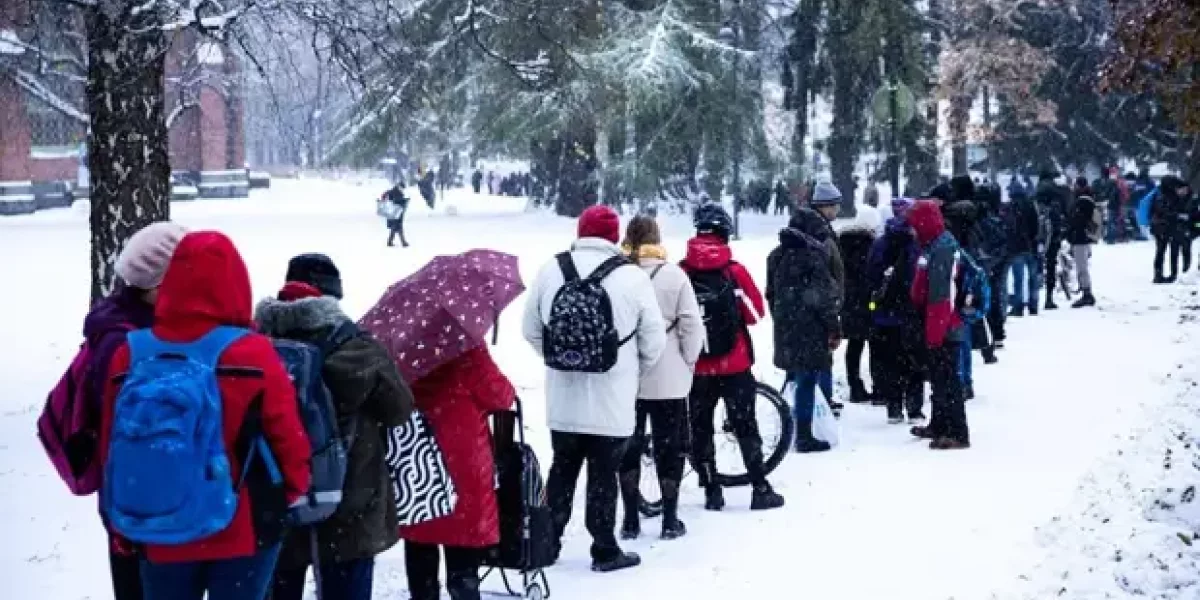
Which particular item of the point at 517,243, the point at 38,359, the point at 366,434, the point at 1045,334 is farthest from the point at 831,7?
the point at 366,434

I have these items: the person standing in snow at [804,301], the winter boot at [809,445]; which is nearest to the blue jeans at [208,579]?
the person standing in snow at [804,301]

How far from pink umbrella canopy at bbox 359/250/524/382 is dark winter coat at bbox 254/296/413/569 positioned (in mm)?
631

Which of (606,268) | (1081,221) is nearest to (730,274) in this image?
(606,268)

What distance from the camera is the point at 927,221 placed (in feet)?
34.0

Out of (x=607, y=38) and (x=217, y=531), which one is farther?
(x=607, y=38)

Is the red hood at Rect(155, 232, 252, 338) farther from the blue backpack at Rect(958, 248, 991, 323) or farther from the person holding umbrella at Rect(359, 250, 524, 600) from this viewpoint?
the blue backpack at Rect(958, 248, 991, 323)

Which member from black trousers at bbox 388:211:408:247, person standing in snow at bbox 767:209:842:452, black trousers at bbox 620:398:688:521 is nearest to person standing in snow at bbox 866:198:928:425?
person standing in snow at bbox 767:209:842:452

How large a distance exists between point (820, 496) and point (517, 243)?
20004 mm

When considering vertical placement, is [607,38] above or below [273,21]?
above

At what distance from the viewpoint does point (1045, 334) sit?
17.4 metres

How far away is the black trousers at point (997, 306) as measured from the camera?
16.1m

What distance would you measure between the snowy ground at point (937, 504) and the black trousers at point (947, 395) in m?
0.24

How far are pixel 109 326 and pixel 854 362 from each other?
895cm

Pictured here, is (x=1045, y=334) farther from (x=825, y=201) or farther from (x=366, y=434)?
(x=366, y=434)
